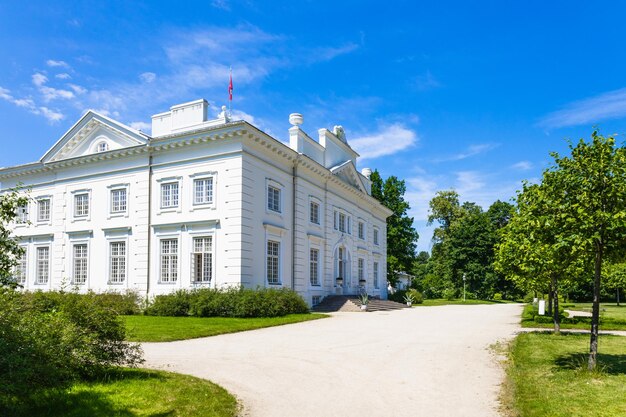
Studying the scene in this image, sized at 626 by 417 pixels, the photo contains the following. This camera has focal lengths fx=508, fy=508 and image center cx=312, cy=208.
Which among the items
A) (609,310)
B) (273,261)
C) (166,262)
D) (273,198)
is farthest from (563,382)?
(609,310)

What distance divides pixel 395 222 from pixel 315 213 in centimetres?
2527

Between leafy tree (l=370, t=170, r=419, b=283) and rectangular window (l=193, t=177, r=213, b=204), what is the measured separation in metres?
31.4

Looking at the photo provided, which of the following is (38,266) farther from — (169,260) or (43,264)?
(169,260)

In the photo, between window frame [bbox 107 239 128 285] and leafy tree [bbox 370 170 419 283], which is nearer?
window frame [bbox 107 239 128 285]

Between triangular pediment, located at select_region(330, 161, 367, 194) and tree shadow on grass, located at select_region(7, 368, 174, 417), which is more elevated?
triangular pediment, located at select_region(330, 161, 367, 194)

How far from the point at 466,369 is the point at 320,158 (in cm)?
2504

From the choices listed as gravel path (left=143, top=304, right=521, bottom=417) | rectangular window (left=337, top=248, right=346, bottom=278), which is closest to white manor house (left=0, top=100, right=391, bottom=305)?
rectangular window (left=337, top=248, right=346, bottom=278)

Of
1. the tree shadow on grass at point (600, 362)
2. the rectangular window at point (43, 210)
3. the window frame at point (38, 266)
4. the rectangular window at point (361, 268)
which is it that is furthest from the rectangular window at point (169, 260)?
the tree shadow on grass at point (600, 362)

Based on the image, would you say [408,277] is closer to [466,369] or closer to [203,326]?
[203,326]

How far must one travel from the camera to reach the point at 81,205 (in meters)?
31.6

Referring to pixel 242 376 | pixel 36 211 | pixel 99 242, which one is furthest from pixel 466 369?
pixel 36 211

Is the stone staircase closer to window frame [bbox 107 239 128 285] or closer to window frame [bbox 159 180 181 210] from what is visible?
window frame [bbox 159 180 181 210]

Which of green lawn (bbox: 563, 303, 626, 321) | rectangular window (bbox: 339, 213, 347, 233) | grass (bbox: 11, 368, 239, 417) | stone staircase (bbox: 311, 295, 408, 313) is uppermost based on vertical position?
rectangular window (bbox: 339, 213, 347, 233)

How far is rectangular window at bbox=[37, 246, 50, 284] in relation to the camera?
107 feet
